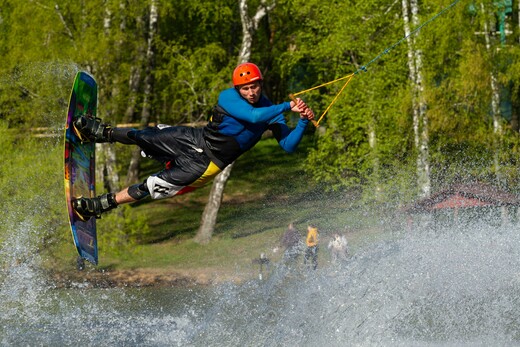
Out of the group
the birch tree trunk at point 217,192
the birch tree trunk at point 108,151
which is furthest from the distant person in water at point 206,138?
the birch tree trunk at point 217,192

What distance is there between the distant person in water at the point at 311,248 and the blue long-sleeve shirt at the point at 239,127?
565 cm

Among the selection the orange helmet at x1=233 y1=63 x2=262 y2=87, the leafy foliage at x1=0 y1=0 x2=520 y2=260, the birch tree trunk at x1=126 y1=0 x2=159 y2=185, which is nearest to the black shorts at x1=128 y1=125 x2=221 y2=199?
the orange helmet at x1=233 y1=63 x2=262 y2=87

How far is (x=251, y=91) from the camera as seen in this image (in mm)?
9062

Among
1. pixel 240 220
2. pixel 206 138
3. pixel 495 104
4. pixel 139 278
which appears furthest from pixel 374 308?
pixel 240 220

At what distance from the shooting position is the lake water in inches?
365

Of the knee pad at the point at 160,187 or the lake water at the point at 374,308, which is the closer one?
the lake water at the point at 374,308

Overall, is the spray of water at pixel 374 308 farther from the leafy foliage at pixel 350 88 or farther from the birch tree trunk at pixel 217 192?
the birch tree trunk at pixel 217 192

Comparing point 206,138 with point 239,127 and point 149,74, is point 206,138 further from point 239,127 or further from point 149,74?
point 149,74

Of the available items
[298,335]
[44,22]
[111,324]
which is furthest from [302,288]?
[44,22]

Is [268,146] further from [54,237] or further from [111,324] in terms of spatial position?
[111,324]

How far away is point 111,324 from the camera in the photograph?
11219mm

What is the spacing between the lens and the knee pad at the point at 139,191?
9.63m

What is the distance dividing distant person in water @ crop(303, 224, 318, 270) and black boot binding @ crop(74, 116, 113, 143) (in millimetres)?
5629

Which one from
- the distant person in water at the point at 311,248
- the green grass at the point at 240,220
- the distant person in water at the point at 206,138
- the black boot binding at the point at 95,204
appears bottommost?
the green grass at the point at 240,220
